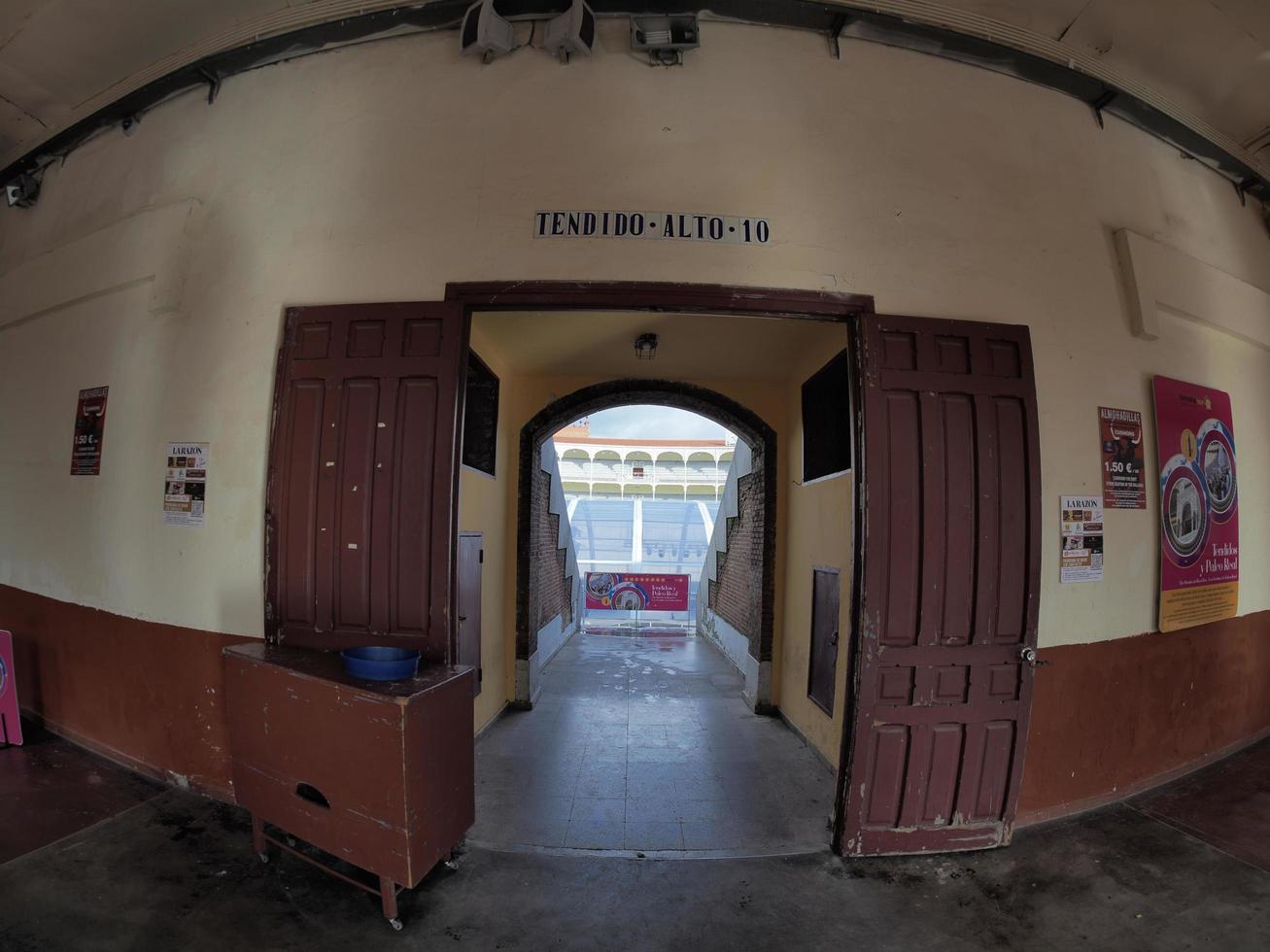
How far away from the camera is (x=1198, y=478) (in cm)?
379

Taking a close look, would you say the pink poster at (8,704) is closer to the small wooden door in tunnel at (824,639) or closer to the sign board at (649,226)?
the sign board at (649,226)

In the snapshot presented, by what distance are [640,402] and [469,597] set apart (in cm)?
319

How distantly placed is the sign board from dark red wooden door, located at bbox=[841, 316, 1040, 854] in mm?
940

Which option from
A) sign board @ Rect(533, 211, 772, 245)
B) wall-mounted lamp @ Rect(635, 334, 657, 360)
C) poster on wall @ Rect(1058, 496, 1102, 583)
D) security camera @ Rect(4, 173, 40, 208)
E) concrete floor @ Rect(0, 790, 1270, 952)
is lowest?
concrete floor @ Rect(0, 790, 1270, 952)

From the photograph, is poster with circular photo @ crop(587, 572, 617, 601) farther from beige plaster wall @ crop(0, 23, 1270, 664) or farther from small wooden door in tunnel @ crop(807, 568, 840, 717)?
beige plaster wall @ crop(0, 23, 1270, 664)

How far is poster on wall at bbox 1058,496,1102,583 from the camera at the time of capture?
329cm

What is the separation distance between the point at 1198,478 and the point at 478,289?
5.12 m

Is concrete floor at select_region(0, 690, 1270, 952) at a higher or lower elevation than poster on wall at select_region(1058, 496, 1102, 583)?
lower

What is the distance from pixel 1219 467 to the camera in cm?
393

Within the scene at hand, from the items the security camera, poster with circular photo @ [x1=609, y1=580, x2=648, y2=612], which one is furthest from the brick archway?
the security camera

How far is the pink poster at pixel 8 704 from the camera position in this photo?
4.02 metres

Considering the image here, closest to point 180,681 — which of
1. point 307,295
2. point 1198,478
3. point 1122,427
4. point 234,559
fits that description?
point 234,559

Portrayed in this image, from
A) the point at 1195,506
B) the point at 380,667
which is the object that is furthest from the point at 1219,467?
the point at 380,667

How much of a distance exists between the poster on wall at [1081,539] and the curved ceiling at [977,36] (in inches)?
118
